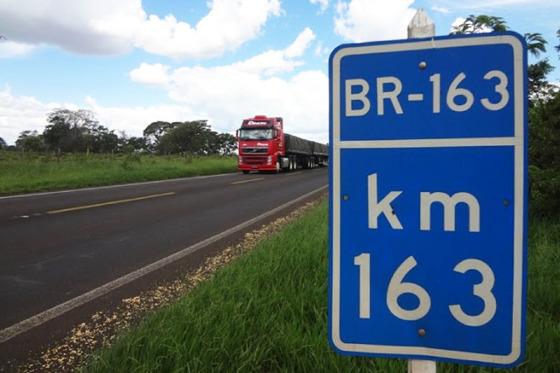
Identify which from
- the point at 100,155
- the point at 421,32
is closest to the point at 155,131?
the point at 100,155

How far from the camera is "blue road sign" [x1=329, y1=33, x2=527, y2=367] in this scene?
48.1 inches

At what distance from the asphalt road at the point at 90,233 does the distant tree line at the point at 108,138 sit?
57056 mm

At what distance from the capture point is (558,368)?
2.40m

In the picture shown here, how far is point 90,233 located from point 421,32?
680cm

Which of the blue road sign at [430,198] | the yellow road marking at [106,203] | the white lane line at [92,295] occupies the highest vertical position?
the blue road sign at [430,198]

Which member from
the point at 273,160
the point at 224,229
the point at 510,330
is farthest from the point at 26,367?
the point at 273,160

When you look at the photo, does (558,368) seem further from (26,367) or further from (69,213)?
(69,213)

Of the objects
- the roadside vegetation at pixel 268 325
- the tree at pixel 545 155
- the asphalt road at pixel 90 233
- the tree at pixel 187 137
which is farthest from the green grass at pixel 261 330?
the tree at pixel 187 137

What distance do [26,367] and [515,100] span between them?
2992 mm

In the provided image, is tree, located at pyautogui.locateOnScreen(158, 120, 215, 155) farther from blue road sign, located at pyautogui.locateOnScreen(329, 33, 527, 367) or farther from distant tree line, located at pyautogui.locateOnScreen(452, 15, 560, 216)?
blue road sign, located at pyautogui.locateOnScreen(329, 33, 527, 367)

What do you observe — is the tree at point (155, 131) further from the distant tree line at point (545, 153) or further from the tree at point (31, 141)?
the distant tree line at point (545, 153)

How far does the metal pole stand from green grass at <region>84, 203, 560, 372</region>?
1.05 metres

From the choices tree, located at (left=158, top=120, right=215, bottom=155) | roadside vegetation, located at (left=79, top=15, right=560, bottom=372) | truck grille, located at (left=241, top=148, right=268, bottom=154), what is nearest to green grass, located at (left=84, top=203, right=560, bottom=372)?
roadside vegetation, located at (left=79, top=15, right=560, bottom=372)

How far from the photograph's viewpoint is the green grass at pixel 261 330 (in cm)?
244
